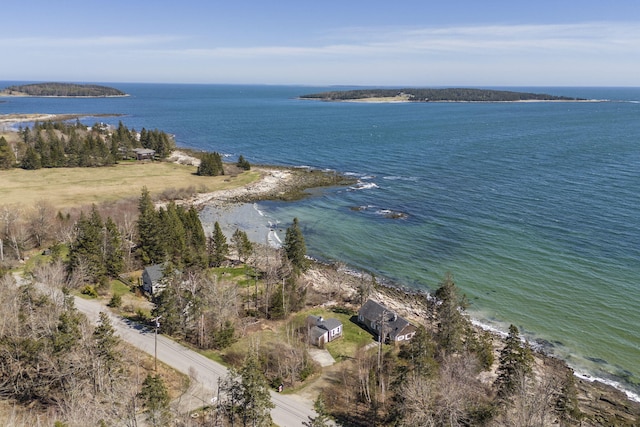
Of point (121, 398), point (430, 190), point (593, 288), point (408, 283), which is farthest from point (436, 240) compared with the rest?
point (121, 398)

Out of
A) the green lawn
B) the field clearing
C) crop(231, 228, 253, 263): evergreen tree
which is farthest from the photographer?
the field clearing

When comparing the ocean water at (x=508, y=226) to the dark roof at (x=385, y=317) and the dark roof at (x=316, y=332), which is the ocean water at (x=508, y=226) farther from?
the dark roof at (x=316, y=332)

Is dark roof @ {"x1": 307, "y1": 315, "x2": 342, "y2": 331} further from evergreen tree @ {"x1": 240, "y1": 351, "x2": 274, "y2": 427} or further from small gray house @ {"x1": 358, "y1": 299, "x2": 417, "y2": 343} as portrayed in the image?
evergreen tree @ {"x1": 240, "y1": 351, "x2": 274, "y2": 427}

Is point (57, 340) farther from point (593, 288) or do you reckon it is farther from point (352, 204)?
point (352, 204)

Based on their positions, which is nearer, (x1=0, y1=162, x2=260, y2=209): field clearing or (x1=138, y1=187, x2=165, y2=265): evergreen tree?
(x1=138, y1=187, x2=165, y2=265): evergreen tree

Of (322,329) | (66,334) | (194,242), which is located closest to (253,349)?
(322,329)

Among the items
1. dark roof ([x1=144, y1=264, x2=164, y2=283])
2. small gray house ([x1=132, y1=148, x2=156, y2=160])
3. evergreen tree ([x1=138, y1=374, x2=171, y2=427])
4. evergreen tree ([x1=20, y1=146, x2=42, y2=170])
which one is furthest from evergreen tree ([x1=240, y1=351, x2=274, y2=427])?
small gray house ([x1=132, y1=148, x2=156, y2=160])

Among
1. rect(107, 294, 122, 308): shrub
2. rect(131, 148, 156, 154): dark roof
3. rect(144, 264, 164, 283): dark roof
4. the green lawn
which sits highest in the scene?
rect(131, 148, 156, 154): dark roof

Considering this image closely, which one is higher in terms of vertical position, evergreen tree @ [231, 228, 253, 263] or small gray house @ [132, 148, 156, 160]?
small gray house @ [132, 148, 156, 160]
